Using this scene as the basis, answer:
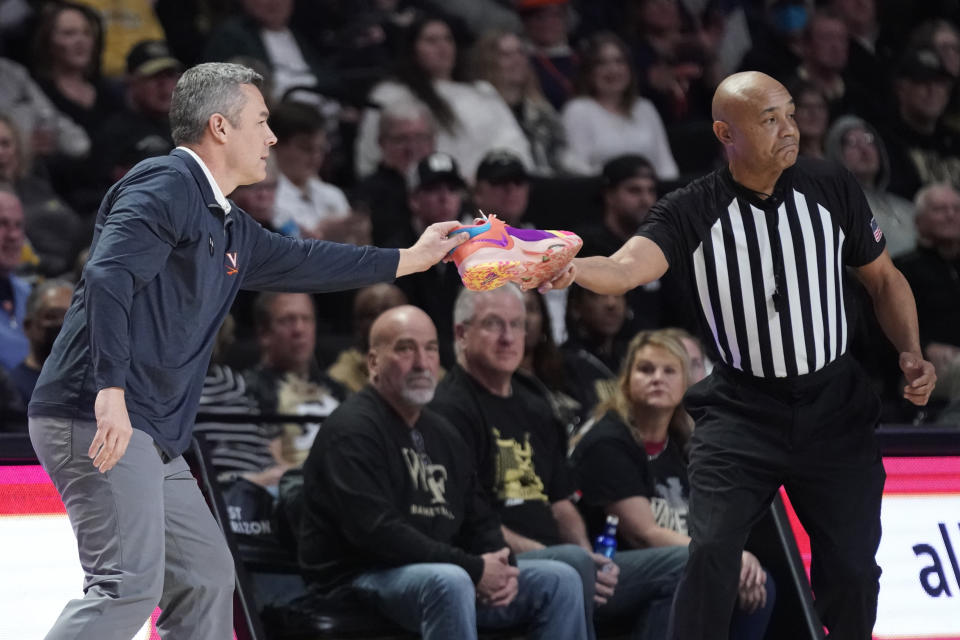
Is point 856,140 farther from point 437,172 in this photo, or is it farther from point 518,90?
point 437,172

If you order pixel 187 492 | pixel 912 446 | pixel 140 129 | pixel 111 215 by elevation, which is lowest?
pixel 912 446

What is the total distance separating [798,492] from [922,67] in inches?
238

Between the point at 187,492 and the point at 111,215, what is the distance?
73 centimetres

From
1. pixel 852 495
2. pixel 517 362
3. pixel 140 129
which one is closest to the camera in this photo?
pixel 852 495

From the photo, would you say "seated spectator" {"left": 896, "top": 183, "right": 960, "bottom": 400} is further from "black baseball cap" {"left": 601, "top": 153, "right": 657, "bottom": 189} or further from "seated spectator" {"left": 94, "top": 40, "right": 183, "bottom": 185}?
"seated spectator" {"left": 94, "top": 40, "right": 183, "bottom": 185}

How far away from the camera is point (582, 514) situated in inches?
209

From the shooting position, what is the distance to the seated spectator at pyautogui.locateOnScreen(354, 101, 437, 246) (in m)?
7.38

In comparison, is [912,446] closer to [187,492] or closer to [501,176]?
[187,492]

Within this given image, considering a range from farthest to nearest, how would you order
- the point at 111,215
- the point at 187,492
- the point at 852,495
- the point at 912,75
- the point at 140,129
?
the point at 912,75 → the point at 140,129 → the point at 852,495 → the point at 187,492 → the point at 111,215

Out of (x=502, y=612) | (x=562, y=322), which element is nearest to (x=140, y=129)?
(x=562, y=322)

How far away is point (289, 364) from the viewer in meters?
6.06

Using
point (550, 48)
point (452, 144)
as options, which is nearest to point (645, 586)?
point (452, 144)

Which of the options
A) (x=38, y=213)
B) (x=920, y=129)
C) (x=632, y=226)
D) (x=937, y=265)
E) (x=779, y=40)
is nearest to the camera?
(x=38, y=213)

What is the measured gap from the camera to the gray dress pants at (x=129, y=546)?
3.20 metres
